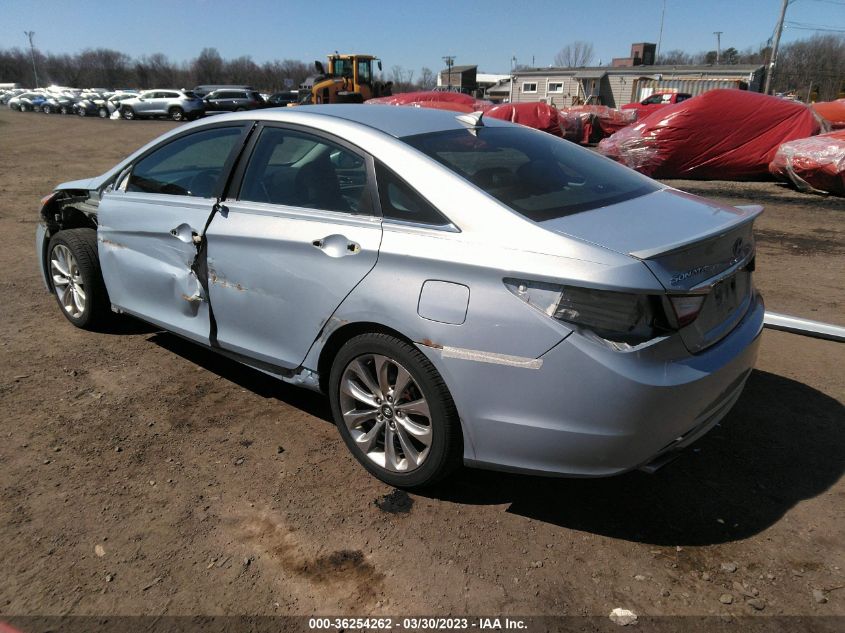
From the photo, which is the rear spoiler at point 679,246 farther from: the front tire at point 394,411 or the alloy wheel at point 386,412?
the alloy wheel at point 386,412

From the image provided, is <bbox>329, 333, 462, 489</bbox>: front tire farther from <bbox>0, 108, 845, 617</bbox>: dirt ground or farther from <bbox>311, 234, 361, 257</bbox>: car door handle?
<bbox>311, 234, 361, 257</bbox>: car door handle

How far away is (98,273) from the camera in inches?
183

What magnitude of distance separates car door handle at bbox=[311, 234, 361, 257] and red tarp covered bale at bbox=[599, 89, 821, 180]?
1086 cm

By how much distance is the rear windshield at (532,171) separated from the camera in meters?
2.77

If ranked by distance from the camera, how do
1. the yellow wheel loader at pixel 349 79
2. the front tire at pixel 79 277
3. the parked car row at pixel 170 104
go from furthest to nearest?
1. the parked car row at pixel 170 104
2. the yellow wheel loader at pixel 349 79
3. the front tire at pixel 79 277

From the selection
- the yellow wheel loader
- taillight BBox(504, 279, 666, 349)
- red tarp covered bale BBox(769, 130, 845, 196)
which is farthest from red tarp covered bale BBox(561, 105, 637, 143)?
taillight BBox(504, 279, 666, 349)

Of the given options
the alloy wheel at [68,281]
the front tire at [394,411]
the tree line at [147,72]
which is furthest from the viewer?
the tree line at [147,72]

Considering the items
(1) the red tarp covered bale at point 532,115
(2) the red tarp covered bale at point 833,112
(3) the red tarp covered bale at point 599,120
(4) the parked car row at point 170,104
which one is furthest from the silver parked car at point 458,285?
(4) the parked car row at point 170,104

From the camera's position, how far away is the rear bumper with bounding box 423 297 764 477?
2.29 meters

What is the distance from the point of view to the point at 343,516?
2.83 metres

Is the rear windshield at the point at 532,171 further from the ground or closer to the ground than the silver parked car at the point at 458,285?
further from the ground

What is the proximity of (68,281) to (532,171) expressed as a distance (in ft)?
12.3

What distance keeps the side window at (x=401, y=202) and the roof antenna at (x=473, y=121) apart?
696 millimetres

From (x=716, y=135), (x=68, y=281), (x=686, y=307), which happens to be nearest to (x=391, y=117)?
(x=686, y=307)
